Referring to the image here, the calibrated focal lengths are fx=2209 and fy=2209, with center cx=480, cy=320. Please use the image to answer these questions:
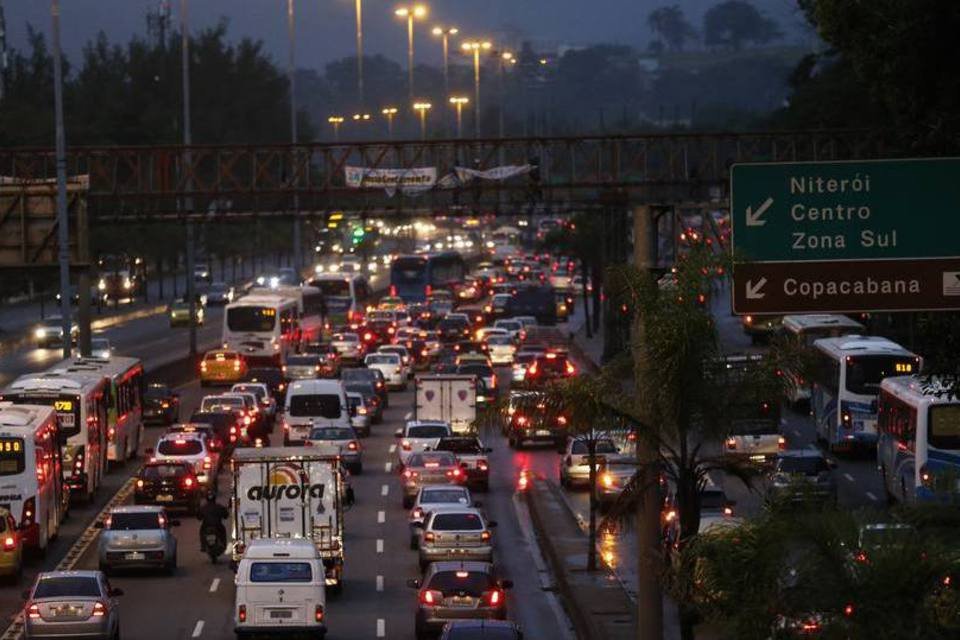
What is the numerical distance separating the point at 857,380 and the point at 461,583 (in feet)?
82.7

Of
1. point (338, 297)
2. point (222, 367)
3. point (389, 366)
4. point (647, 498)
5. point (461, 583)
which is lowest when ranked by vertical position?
point (389, 366)

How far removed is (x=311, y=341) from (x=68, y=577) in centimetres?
6328

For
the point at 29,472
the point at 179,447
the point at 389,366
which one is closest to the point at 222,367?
the point at 389,366

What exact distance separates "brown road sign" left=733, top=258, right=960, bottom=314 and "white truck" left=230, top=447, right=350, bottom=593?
646 inches

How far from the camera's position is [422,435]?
54.4 metres

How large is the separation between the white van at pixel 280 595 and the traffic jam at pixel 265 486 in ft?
0.08

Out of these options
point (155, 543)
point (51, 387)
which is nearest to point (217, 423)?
point (51, 387)

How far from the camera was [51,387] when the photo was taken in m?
49.5

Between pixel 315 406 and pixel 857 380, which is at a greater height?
pixel 857 380

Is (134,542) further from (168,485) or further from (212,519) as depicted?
(168,485)

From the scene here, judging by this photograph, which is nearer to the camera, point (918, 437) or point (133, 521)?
point (133, 521)

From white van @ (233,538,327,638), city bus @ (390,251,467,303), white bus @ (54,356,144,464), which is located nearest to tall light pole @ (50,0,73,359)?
white bus @ (54,356,144,464)

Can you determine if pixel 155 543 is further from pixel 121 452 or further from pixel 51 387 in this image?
pixel 121 452

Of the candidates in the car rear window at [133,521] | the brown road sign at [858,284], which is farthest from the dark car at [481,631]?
the car rear window at [133,521]
